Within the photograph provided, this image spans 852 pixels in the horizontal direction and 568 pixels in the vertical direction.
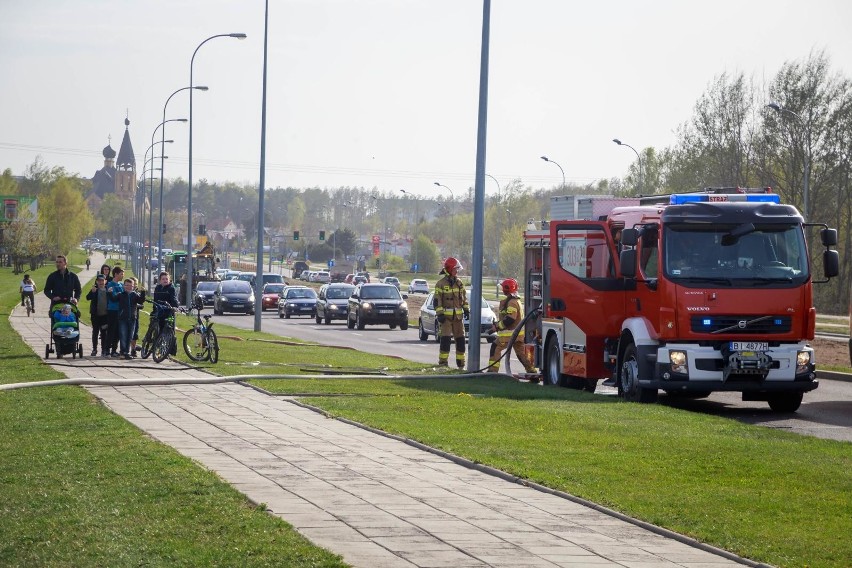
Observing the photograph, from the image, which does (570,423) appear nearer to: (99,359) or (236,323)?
(99,359)

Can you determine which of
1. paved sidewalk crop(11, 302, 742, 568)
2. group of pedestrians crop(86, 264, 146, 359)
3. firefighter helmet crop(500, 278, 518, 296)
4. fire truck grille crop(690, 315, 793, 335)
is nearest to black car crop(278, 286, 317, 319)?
group of pedestrians crop(86, 264, 146, 359)

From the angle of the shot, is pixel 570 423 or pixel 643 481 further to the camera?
pixel 570 423

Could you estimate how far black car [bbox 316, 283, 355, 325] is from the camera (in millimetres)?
54312

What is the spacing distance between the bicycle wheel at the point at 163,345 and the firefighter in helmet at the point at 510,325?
5836 mm

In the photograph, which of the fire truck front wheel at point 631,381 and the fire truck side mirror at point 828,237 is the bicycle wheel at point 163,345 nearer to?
the fire truck front wheel at point 631,381

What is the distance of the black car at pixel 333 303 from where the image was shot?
54.3 metres

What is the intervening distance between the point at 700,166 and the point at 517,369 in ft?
131

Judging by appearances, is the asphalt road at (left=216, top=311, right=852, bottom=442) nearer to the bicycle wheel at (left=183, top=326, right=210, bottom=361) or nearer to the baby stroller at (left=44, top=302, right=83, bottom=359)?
the bicycle wheel at (left=183, top=326, right=210, bottom=361)

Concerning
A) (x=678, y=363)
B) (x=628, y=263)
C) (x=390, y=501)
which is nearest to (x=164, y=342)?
(x=628, y=263)

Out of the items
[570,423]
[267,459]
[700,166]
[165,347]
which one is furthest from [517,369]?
[700,166]

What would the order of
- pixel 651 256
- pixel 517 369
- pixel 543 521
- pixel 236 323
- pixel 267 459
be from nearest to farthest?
pixel 543 521 → pixel 267 459 → pixel 651 256 → pixel 517 369 → pixel 236 323

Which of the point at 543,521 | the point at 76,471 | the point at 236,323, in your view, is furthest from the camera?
the point at 236,323

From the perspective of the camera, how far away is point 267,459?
1146cm

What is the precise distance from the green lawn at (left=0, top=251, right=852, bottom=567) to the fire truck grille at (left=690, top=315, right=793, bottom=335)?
131 centimetres
